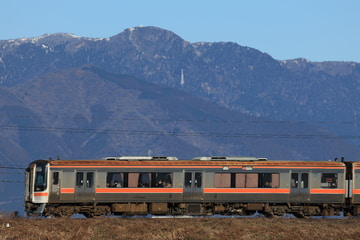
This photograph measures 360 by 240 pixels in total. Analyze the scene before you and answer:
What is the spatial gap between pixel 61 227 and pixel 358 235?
53.8 ft

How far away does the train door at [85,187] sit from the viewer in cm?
5859

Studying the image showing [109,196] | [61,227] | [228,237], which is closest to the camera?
[228,237]

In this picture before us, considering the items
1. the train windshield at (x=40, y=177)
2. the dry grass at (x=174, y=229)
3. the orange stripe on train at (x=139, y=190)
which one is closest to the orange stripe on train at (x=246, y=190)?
the orange stripe on train at (x=139, y=190)

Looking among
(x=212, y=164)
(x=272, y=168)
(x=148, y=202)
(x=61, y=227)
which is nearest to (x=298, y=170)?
(x=272, y=168)

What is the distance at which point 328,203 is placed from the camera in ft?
197

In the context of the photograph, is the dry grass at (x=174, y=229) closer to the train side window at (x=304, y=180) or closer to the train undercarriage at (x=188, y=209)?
the train undercarriage at (x=188, y=209)

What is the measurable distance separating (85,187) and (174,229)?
14781mm

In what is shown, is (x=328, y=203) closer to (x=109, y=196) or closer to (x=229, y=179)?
(x=229, y=179)

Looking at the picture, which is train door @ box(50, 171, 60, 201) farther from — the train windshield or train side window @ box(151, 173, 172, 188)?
train side window @ box(151, 173, 172, 188)

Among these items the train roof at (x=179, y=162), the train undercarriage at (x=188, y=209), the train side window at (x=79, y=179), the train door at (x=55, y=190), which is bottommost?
the train undercarriage at (x=188, y=209)

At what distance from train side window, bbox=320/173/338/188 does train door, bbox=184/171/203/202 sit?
8.83m

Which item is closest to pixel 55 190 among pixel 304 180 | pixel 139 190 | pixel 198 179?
pixel 139 190

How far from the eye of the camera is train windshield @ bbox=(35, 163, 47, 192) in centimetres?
5850

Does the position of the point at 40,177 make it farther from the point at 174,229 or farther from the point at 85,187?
the point at 174,229
